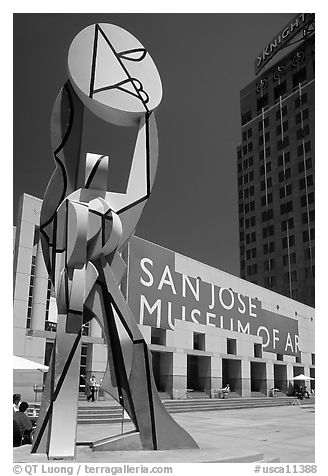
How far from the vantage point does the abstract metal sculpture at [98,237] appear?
9859mm

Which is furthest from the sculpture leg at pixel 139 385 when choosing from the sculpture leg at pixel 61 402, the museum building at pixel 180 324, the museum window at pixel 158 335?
the museum window at pixel 158 335

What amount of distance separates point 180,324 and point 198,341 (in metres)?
3.59

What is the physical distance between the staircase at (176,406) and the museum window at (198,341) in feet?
11.0

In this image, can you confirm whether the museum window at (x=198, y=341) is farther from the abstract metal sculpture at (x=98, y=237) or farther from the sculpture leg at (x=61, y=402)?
the sculpture leg at (x=61, y=402)

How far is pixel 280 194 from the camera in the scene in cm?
7488

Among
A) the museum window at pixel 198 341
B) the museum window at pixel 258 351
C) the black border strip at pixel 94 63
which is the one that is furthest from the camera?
the museum window at pixel 258 351

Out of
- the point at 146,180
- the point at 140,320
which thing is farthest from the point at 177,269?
the point at 146,180

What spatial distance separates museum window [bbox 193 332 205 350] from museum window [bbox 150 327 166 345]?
3913mm

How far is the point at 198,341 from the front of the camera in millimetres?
35250

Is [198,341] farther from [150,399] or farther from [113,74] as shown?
[113,74]

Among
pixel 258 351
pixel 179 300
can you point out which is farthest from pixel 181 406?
pixel 258 351

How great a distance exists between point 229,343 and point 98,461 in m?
30.3
